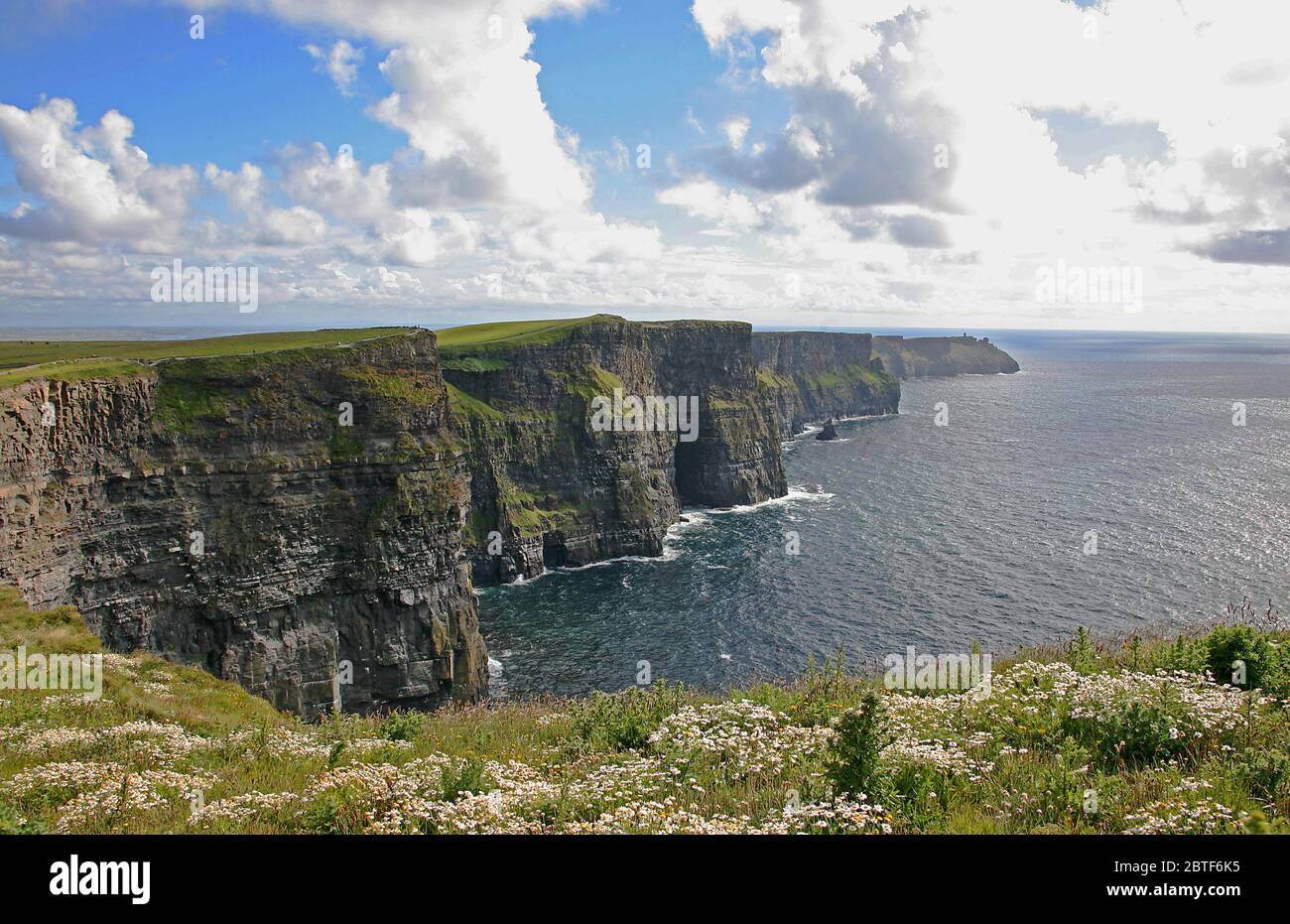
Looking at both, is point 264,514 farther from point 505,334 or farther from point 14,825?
point 505,334

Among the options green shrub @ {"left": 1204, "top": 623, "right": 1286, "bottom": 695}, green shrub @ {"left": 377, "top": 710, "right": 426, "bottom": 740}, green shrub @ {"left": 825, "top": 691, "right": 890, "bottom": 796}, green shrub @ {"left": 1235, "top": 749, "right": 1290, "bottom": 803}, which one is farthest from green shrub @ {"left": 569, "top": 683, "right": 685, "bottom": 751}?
green shrub @ {"left": 1204, "top": 623, "right": 1286, "bottom": 695}

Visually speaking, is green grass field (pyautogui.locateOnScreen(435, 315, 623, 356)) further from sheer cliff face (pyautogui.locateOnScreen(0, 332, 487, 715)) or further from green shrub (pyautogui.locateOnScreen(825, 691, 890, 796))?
green shrub (pyautogui.locateOnScreen(825, 691, 890, 796))

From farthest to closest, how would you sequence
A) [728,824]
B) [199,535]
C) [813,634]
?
[813,634], [199,535], [728,824]

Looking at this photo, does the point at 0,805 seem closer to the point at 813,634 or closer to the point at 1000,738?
the point at 1000,738

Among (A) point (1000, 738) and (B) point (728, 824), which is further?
(A) point (1000, 738)

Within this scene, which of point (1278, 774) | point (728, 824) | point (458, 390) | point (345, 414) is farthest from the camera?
point (458, 390)

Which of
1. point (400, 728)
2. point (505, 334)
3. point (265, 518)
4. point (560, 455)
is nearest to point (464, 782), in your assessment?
→ point (400, 728)
